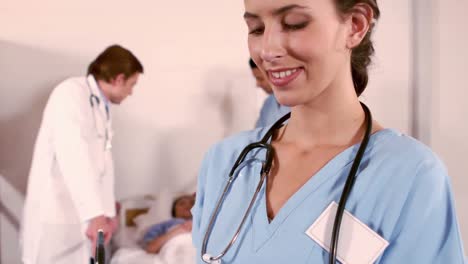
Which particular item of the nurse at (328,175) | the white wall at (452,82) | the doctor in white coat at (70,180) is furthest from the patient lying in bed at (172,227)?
the nurse at (328,175)

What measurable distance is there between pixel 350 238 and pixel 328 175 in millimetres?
104

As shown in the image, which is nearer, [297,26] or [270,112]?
[297,26]

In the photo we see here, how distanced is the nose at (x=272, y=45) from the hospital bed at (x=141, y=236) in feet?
4.71

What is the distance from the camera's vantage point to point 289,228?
2.30 ft

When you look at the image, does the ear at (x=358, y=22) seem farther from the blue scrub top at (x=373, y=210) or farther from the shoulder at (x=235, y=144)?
the shoulder at (x=235, y=144)

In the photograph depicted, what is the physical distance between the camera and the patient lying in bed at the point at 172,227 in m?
2.20

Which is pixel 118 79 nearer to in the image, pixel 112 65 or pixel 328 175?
pixel 112 65

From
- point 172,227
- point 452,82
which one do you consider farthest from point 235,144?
point 452,82

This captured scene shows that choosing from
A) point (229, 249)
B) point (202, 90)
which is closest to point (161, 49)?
point (202, 90)

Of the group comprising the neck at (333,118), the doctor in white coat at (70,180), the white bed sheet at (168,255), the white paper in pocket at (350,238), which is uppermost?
the neck at (333,118)

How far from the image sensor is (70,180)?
74.6 inches

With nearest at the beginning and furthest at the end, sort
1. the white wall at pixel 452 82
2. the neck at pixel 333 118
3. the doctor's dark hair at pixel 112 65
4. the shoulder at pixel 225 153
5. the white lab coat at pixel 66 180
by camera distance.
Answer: the neck at pixel 333 118
the shoulder at pixel 225 153
the white lab coat at pixel 66 180
the doctor's dark hair at pixel 112 65
the white wall at pixel 452 82

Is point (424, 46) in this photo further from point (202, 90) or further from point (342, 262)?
point (342, 262)

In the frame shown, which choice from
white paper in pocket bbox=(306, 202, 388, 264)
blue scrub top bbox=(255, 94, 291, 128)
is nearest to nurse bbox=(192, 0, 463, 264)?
white paper in pocket bbox=(306, 202, 388, 264)
